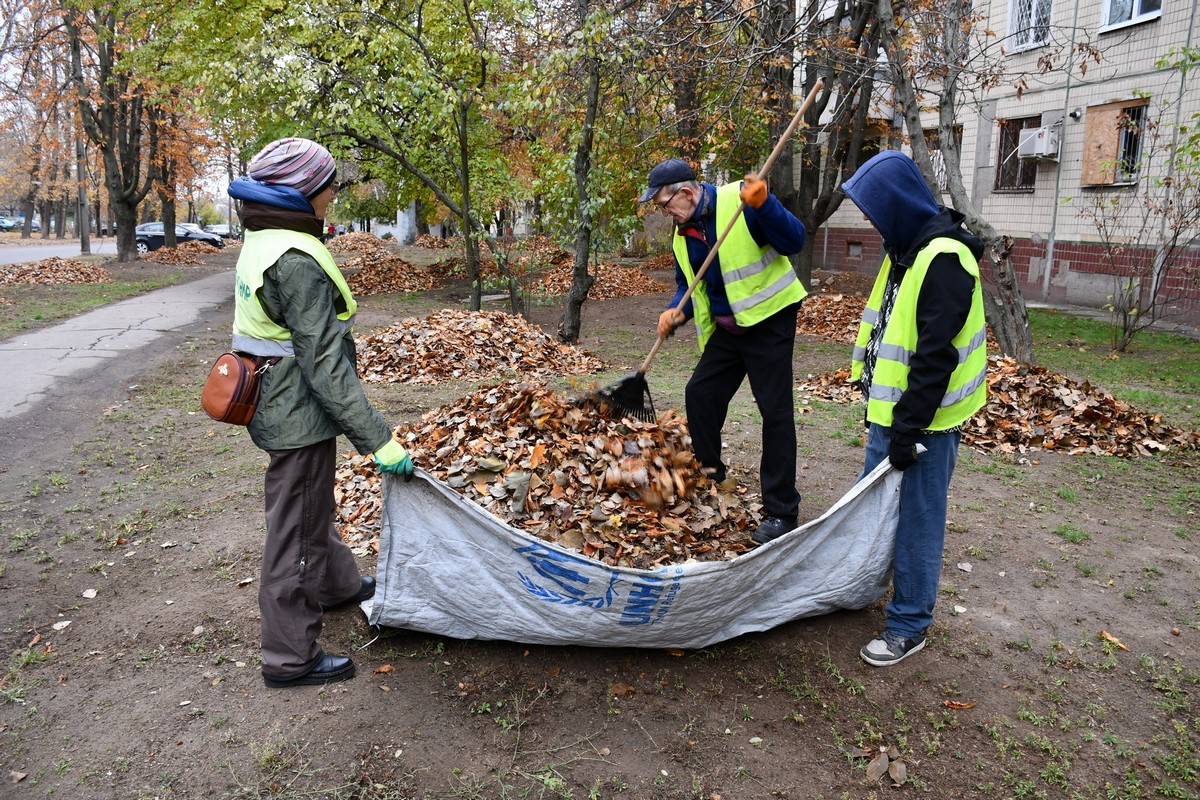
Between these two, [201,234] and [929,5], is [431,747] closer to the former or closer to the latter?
[929,5]

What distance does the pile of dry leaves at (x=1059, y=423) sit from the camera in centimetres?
614

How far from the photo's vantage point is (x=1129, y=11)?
550 inches

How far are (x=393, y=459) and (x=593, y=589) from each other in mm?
869

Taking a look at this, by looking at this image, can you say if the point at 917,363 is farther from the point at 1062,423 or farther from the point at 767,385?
→ the point at 1062,423

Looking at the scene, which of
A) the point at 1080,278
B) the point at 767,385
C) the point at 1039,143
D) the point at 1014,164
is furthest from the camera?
the point at 1014,164

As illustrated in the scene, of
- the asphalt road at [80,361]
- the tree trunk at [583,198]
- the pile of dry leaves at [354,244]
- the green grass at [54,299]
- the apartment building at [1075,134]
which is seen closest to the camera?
the asphalt road at [80,361]

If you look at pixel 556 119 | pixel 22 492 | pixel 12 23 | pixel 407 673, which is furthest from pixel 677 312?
pixel 12 23

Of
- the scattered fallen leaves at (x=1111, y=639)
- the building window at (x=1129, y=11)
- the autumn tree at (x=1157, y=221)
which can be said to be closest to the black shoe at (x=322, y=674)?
the scattered fallen leaves at (x=1111, y=639)

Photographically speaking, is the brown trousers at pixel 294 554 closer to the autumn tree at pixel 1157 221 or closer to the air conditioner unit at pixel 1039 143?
the autumn tree at pixel 1157 221

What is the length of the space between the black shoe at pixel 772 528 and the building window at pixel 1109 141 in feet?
42.9

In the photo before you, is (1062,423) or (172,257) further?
(172,257)

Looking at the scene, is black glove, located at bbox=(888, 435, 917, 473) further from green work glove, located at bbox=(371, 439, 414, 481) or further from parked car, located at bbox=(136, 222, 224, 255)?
parked car, located at bbox=(136, 222, 224, 255)

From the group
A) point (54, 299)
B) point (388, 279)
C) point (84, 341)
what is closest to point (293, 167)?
point (84, 341)

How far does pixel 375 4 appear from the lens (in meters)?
11.3
